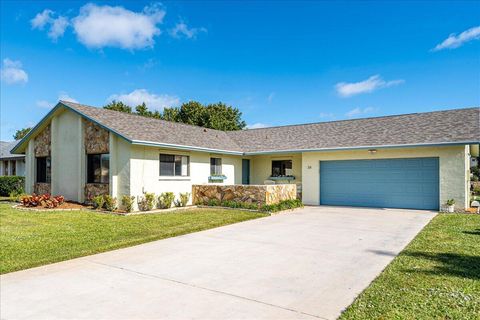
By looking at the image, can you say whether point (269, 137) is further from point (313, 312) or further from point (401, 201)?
point (313, 312)

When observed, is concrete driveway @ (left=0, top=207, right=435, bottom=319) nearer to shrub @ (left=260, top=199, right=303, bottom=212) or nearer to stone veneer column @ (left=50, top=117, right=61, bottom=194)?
shrub @ (left=260, top=199, right=303, bottom=212)

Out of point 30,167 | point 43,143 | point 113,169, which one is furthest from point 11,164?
point 113,169

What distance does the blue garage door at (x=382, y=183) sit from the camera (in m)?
14.9

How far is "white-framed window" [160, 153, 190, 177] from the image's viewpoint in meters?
15.5

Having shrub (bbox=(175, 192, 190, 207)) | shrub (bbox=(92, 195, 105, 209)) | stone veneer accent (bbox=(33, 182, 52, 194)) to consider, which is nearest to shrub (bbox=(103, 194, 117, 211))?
shrub (bbox=(92, 195, 105, 209))

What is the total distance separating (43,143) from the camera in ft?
57.4

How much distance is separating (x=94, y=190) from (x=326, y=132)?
1335cm

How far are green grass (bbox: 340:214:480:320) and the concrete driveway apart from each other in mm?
269

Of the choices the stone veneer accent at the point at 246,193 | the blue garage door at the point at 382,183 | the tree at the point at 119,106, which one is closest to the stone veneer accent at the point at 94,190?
the stone veneer accent at the point at 246,193

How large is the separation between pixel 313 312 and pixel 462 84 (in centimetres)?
1848

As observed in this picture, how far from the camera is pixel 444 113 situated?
17359 mm

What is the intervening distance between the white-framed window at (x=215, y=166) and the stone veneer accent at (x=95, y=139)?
6119 millimetres

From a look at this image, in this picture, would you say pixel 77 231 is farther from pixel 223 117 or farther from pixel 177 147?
pixel 223 117

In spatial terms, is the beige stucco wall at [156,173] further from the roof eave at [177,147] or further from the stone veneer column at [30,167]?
the stone veneer column at [30,167]
